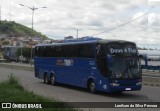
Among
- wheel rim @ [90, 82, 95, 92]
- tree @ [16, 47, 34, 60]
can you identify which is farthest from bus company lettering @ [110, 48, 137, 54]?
tree @ [16, 47, 34, 60]

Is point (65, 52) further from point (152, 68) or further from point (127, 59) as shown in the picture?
point (152, 68)

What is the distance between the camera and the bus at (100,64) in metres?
19.6

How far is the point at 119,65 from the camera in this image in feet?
64.5

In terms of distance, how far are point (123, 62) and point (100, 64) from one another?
1185mm

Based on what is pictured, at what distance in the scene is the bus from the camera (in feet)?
64.4

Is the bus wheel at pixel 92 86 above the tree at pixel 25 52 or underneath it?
underneath

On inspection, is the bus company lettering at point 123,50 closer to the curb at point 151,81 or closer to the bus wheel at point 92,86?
the bus wheel at point 92,86

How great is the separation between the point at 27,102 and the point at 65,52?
504 inches

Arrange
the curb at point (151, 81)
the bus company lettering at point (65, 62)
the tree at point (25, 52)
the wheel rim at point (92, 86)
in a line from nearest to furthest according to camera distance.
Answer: the wheel rim at point (92, 86), the bus company lettering at point (65, 62), the curb at point (151, 81), the tree at point (25, 52)

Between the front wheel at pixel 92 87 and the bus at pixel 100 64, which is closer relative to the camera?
the bus at pixel 100 64

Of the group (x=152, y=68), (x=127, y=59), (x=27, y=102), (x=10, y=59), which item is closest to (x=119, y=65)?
(x=127, y=59)

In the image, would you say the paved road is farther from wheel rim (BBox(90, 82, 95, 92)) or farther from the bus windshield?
the bus windshield

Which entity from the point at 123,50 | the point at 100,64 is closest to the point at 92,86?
the point at 100,64

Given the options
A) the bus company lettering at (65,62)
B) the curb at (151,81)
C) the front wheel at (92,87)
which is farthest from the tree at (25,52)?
the front wheel at (92,87)
